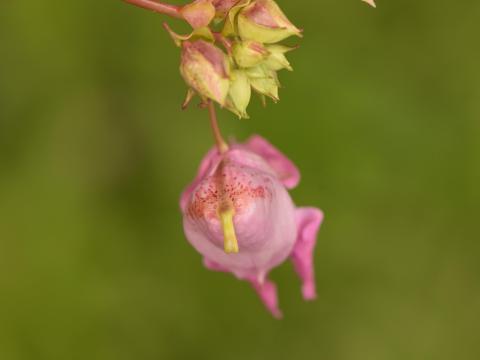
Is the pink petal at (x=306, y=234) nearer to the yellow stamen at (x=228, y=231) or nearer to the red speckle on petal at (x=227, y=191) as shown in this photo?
the red speckle on petal at (x=227, y=191)

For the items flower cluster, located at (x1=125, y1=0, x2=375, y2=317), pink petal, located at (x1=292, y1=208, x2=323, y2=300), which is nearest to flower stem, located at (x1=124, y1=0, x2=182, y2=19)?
flower cluster, located at (x1=125, y1=0, x2=375, y2=317)

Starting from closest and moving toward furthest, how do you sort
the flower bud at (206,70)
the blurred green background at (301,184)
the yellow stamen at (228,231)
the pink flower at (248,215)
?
the flower bud at (206,70), the yellow stamen at (228,231), the pink flower at (248,215), the blurred green background at (301,184)

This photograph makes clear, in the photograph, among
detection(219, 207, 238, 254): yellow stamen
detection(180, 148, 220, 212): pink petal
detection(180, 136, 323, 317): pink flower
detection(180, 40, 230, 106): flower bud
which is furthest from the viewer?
detection(180, 148, 220, 212): pink petal

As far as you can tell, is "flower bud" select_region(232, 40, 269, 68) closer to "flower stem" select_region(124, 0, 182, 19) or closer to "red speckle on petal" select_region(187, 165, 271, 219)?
"flower stem" select_region(124, 0, 182, 19)

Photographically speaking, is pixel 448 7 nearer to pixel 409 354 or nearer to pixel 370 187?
pixel 370 187

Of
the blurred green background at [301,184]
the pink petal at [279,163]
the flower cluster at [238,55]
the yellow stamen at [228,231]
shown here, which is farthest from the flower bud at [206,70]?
the blurred green background at [301,184]

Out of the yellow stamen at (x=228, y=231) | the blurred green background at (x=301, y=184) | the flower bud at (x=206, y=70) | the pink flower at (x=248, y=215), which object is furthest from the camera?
the blurred green background at (x=301, y=184)
